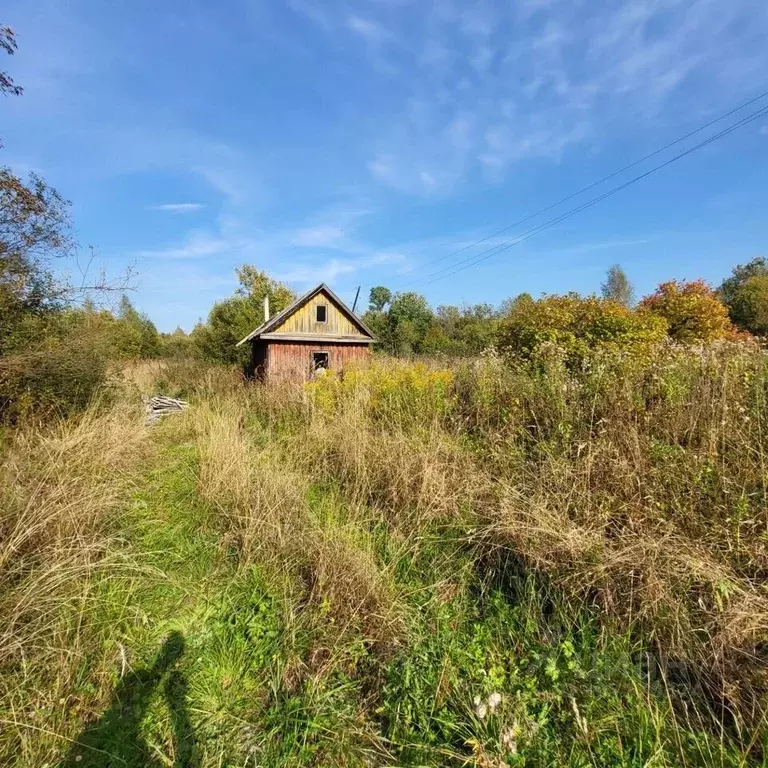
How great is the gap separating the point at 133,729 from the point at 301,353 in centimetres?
1435

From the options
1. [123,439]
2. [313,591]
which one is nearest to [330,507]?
[313,591]

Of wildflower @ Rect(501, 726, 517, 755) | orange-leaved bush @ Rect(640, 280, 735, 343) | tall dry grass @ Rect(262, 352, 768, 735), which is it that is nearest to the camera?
wildflower @ Rect(501, 726, 517, 755)

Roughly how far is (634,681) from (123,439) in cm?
485

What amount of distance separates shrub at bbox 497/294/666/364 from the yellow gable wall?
728 cm

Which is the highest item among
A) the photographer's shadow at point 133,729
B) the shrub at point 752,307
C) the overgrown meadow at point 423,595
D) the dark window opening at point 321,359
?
the shrub at point 752,307

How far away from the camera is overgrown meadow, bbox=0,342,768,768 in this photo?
1588mm

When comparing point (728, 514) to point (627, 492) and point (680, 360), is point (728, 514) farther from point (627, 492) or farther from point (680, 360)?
point (680, 360)

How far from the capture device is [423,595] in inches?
93.3

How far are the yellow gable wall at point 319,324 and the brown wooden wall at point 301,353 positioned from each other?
53 cm

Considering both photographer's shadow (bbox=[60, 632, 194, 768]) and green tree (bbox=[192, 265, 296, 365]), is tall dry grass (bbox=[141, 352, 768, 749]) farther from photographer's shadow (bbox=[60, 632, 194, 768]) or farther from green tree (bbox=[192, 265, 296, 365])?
green tree (bbox=[192, 265, 296, 365])

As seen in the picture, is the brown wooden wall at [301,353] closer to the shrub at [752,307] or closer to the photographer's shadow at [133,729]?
the photographer's shadow at [133,729]

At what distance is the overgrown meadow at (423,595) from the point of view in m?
1.59

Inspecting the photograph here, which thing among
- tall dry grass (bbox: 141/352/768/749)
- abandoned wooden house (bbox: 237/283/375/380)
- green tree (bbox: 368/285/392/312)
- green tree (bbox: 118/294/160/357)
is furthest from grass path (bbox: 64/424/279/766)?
green tree (bbox: 368/285/392/312)

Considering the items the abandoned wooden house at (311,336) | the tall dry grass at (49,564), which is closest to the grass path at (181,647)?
the tall dry grass at (49,564)
